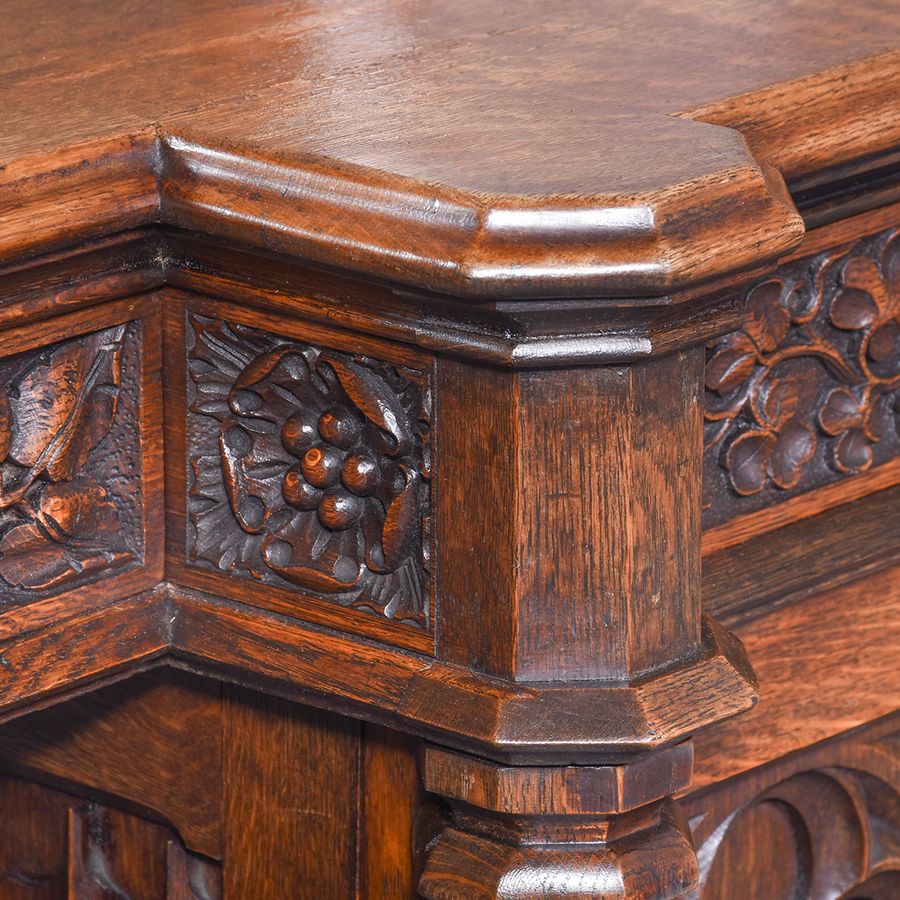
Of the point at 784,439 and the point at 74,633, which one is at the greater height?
the point at 784,439

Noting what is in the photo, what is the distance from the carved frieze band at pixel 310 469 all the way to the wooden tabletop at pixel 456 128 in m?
0.07

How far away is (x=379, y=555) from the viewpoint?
81 cm

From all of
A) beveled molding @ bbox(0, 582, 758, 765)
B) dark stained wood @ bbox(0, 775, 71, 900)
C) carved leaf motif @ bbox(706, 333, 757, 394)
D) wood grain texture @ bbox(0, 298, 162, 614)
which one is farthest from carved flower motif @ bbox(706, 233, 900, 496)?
dark stained wood @ bbox(0, 775, 71, 900)

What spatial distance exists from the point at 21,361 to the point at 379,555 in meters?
0.16

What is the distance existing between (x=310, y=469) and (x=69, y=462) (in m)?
0.10

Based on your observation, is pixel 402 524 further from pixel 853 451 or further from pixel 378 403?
pixel 853 451

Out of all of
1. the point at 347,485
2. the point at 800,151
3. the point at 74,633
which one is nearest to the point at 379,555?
the point at 347,485

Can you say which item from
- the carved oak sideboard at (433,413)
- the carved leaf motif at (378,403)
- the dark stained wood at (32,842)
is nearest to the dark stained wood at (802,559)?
the carved oak sideboard at (433,413)

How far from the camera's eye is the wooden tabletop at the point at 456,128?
704 mm

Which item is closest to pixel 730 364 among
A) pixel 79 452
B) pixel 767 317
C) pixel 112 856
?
pixel 767 317

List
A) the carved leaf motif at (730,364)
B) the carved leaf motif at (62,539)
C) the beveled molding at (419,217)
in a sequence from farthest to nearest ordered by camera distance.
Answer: the carved leaf motif at (730,364) < the carved leaf motif at (62,539) < the beveled molding at (419,217)

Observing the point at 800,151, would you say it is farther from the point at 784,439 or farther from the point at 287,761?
the point at 287,761

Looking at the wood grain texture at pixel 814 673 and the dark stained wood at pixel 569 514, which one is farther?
the wood grain texture at pixel 814 673

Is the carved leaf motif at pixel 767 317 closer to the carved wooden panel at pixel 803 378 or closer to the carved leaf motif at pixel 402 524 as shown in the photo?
the carved wooden panel at pixel 803 378
